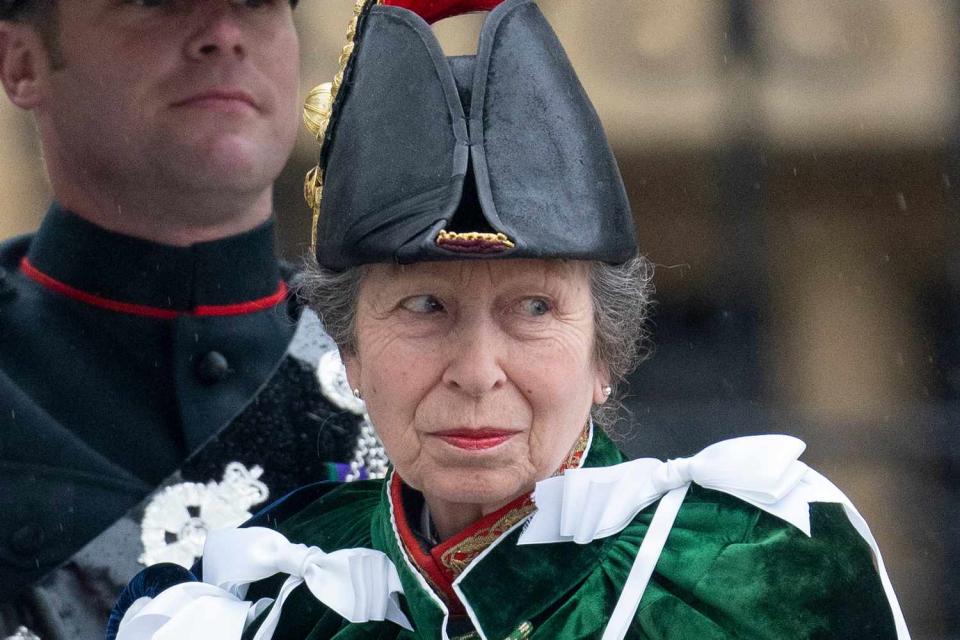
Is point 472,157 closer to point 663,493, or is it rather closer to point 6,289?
point 663,493

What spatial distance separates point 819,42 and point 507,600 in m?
2.83

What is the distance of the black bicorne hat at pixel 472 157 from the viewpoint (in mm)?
2186

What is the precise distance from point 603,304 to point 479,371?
275 millimetres

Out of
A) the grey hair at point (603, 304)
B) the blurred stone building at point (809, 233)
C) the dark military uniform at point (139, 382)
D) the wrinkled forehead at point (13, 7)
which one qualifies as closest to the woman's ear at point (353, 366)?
the grey hair at point (603, 304)

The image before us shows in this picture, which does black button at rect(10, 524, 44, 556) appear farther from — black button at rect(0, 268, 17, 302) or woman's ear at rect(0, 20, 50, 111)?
woman's ear at rect(0, 20, 50, 111)

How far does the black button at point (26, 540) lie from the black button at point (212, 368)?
43 cm

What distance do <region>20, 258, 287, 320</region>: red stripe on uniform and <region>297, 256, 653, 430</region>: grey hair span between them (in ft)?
2.38

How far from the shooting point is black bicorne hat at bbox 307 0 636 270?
2.19 meters

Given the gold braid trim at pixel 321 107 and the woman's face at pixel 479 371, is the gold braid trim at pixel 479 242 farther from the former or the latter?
the gold braid trim at pixel 321 107

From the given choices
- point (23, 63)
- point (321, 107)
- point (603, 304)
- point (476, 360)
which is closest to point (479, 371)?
point (476, 360)

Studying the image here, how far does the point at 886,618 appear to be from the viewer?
216 centimetres

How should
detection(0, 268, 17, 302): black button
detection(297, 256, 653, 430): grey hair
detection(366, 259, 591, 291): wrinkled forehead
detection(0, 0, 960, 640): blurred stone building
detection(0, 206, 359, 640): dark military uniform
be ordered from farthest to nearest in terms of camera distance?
detection(0, 0, 960, 640): blurred stone building
detection(0, 268, 17, 302): black button
detection(0, 206, 359, 640): dark military uniform
detection(297, 256, 653, 430): grey hair
detection(366, 259, 591, 291): wrinkled forehead

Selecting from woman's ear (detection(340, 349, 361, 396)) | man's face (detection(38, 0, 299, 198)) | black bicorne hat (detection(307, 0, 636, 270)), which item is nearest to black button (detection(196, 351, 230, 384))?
man's face (detection(38, 0, 299, 198))

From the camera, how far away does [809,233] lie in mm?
4789
